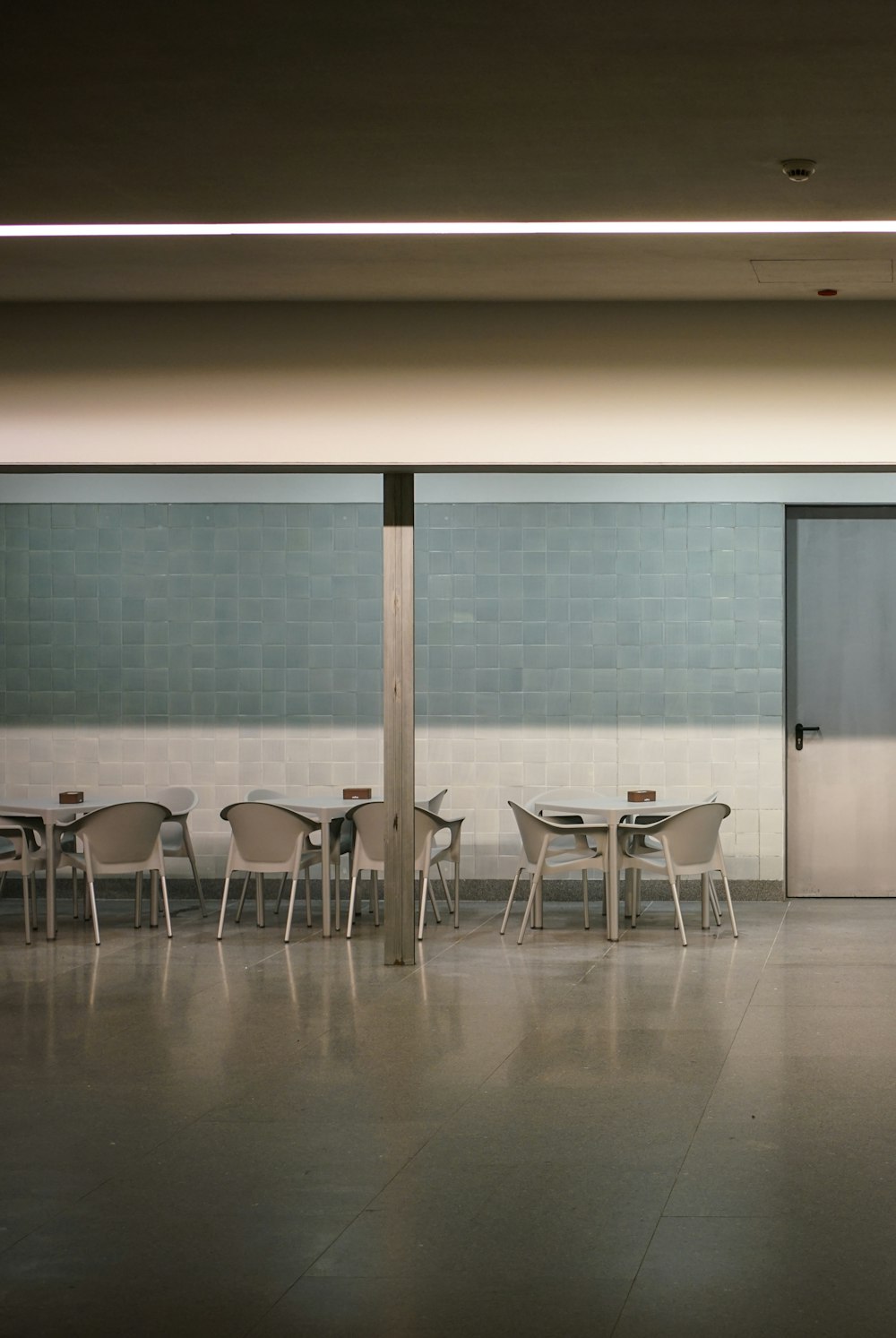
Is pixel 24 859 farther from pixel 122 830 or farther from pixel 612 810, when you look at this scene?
pixel 612 810

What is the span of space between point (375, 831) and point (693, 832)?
1.85 metres

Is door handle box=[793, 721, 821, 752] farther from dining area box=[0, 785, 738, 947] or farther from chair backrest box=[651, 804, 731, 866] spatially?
chair backrest box=[651, 804, 731, 866]

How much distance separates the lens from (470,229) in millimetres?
5148

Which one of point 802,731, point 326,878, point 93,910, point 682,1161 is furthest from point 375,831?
point 682,1161

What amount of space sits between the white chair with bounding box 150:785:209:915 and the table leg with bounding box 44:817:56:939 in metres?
0.76

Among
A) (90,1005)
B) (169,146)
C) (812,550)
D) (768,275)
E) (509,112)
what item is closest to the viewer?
(509,112)

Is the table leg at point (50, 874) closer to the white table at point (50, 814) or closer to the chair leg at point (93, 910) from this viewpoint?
the white table at point (50, 814)

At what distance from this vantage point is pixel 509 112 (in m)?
3.92

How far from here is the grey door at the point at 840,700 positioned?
9734mm

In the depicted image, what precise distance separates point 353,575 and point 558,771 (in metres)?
2.02

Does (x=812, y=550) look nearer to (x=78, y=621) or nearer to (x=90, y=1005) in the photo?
(x=78, y=621)

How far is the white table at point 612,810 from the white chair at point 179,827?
2226mm

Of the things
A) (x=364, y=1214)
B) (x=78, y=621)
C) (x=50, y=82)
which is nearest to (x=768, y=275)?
(x=50, y=82)

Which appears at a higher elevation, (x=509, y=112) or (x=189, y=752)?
(x=509, y=112)
